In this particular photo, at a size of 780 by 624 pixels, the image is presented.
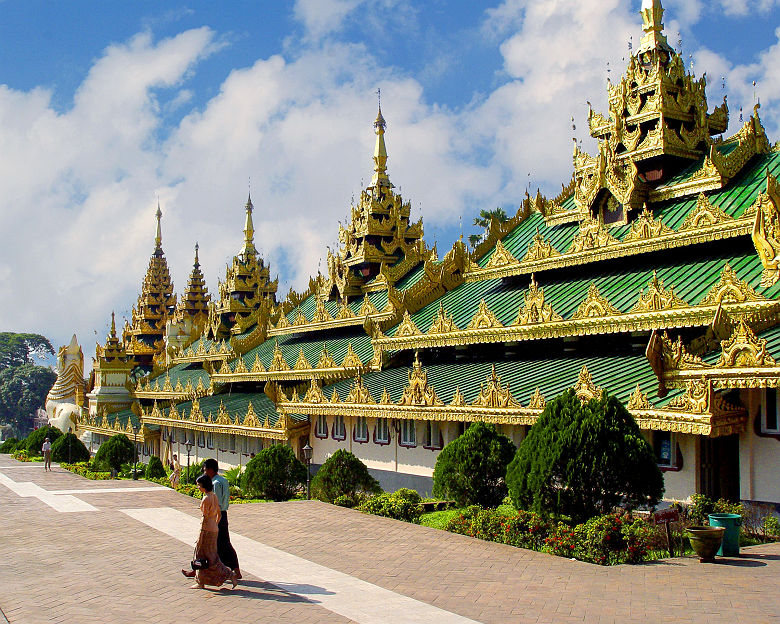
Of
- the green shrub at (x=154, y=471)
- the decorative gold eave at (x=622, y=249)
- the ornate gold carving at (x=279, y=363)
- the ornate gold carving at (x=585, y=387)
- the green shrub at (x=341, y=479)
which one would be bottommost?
the green shrub at (x=154, y=471)

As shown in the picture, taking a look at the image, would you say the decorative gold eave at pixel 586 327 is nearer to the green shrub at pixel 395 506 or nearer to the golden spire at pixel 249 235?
the green shrub at pixel 395 506

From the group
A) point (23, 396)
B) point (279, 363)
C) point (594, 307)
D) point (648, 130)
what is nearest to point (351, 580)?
point (594, 307)

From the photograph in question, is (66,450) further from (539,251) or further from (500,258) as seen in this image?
(539,251)

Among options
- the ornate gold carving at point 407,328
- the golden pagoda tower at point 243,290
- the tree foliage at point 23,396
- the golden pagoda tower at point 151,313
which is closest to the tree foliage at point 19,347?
the tree foliage at point 23,396

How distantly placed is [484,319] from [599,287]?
3.29m

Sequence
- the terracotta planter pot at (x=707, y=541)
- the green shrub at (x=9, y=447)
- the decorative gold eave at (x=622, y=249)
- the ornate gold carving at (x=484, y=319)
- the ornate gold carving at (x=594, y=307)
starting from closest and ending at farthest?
the terracotta planter pot at (x=707, y=541) < the decorative gold eave at (x=622, y=249) < the ornate gold carving at (x=594, y=307) < the ornate gold carving at (x=484, y=319) < the green shrub at (x=9, y=447)

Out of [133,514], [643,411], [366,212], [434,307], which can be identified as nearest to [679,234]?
[643,411]

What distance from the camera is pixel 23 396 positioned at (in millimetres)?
108812

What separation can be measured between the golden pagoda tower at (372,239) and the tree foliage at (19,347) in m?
97.7

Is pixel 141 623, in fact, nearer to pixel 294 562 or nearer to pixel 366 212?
pixel 294 562

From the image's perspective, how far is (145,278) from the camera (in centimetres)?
8769

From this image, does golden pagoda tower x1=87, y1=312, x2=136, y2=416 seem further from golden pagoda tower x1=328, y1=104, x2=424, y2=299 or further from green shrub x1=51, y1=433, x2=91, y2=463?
golden pagoda tower x1=328, y1=104, x2=424, y2=299

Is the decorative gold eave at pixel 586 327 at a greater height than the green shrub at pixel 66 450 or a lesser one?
greater

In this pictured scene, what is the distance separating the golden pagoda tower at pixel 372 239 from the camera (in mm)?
39625
